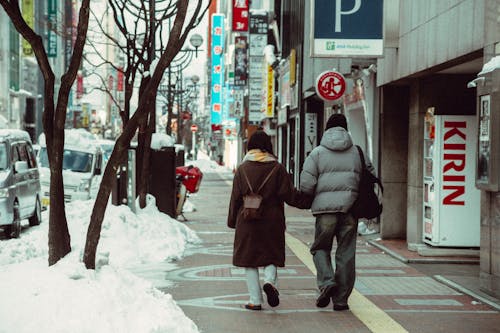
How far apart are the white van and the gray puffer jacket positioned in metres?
16.9

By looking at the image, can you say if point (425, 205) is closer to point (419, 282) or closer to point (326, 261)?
point (419, 282)

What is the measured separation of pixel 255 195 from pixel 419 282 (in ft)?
11.0

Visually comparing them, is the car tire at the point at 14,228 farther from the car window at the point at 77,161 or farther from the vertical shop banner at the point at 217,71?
the vertical shop banner at the point at 217,71

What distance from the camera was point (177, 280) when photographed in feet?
37.0

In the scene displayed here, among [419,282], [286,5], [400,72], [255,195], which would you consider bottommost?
[419,282]

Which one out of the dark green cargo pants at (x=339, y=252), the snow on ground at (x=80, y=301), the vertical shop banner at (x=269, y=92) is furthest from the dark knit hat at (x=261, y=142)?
the vertical shop banner at (x=269, y=92)

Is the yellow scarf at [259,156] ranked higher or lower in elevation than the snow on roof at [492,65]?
lower

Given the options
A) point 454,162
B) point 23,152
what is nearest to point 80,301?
point 454,162

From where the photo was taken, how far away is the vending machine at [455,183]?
13.7m

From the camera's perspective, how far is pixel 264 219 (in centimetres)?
903

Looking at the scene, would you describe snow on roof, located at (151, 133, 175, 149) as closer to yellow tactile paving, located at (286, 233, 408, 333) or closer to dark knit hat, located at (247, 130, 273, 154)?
yellow tactile paving, located at (286, 233, 408, 333)

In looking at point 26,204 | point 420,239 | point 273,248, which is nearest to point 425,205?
point 420,239

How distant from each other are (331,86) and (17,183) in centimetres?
639

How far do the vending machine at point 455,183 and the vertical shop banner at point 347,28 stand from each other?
5.63 feet
